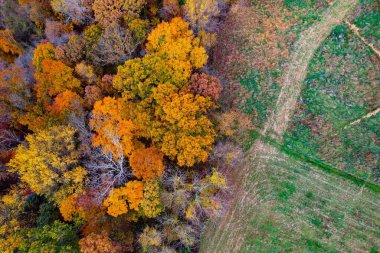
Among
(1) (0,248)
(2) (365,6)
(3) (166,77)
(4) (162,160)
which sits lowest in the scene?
(1) (0,248)

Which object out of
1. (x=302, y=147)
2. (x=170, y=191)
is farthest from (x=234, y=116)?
(x=170, y=191)

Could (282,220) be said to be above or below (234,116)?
below

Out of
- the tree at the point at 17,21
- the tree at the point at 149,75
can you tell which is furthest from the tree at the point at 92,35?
the tree at the point at 17,21

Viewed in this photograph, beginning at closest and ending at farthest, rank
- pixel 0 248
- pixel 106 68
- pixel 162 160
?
pixel 0 248 < pixel 162 160 < pixel 106 68

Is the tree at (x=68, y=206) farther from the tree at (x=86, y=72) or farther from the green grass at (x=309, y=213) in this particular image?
the green grass at (x=309, y=213)

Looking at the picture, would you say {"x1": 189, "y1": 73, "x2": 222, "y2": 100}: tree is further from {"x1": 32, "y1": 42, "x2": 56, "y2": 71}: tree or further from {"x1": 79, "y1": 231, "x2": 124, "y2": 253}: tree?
{"x1": 32, "y1": 42, "x2": 56, "y2": 71}: tree

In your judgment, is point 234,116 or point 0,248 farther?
point 234,116

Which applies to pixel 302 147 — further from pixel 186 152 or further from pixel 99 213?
pixel 99 213
